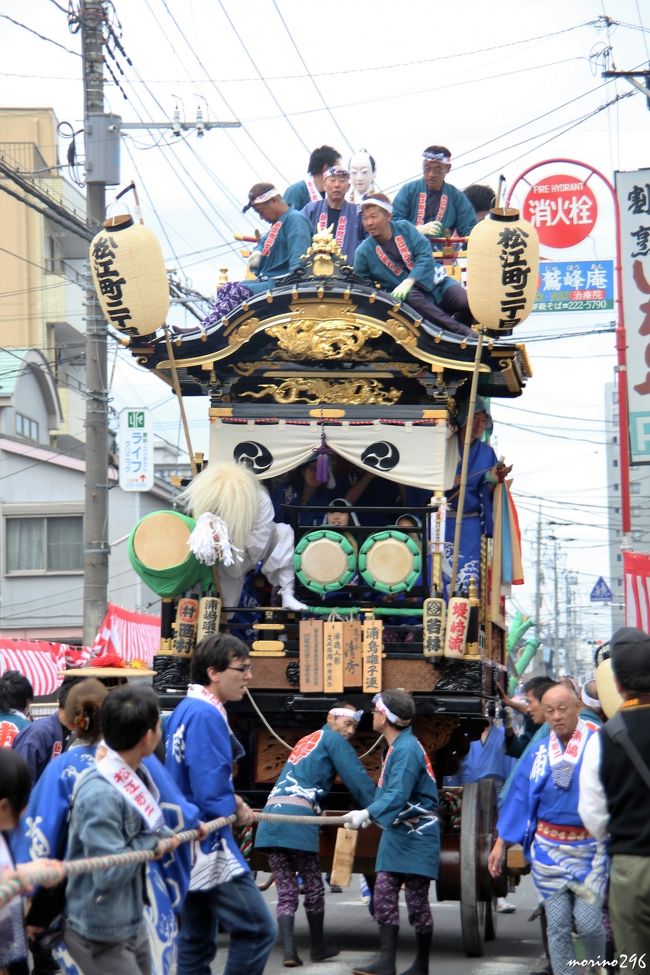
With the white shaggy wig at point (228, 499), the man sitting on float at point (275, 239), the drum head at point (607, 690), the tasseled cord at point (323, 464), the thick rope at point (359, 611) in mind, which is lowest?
the drum head at point (607, 690)

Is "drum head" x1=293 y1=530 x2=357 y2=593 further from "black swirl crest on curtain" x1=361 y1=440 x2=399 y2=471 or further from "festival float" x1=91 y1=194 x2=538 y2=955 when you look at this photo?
"black swirl crest on curtain" x1=361 y1=440 x2=399 y2=471

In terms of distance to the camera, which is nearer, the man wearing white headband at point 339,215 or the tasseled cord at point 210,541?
the tasseled cord at point 210,541

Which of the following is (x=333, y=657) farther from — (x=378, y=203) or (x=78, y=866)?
(x=78, y=866)

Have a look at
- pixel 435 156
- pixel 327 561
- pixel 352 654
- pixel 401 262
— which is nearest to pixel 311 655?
pixel 352 654

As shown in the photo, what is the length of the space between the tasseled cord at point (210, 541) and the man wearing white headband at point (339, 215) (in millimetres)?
2951

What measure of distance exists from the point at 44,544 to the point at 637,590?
65.5 ft

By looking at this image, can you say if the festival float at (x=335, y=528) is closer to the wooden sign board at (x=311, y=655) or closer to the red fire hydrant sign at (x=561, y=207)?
the wooden sign board at (x=311, y=655)

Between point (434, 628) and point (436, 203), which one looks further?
point (436, 203)

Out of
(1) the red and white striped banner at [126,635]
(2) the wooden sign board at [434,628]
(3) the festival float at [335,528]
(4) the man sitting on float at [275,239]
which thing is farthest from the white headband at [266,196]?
(1) the red and white striped banner at [126,635]

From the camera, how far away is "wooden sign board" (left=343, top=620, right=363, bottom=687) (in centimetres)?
974

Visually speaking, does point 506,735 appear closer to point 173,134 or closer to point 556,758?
Result: point 556,758

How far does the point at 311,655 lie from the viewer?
9.80 meters

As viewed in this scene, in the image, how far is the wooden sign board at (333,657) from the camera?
9.72m

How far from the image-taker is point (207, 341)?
1063 centimetres
